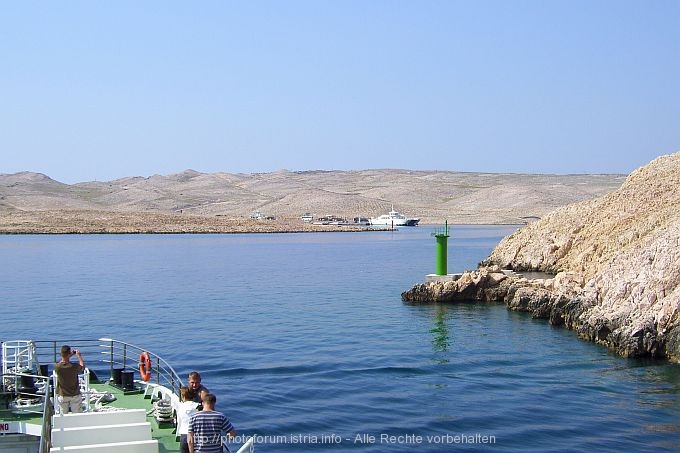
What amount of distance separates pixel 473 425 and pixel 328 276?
36.8 metres

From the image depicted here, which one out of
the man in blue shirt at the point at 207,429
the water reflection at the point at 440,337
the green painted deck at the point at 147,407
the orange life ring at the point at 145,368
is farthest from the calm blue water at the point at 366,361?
the man in blue shirt at the point at 207,429

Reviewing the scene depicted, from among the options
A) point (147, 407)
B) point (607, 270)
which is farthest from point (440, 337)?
point (147, 407)

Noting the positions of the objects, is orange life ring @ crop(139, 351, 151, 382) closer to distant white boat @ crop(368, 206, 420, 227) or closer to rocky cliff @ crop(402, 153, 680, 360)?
rocky cliff @ crop(402, 153, 680, 360)

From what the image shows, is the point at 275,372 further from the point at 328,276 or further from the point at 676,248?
the point at 328,276

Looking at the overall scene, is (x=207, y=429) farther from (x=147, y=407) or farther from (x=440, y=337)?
(x=440, y=337)

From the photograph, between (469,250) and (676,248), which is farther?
(469,250)

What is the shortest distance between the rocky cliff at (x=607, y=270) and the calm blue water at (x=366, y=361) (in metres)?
0.90

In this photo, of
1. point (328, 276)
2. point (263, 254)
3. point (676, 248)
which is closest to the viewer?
point (676, 248)

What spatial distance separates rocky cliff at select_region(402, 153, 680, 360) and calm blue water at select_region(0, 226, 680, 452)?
0.90 m

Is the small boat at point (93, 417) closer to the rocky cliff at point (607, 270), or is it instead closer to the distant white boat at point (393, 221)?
the rocky cliff at point (607, 270)

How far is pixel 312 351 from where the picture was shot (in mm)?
26969

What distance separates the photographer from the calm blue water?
1803 cm

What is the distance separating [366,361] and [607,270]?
404 inches

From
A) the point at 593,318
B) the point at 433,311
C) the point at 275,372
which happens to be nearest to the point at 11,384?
the point at 275,372
